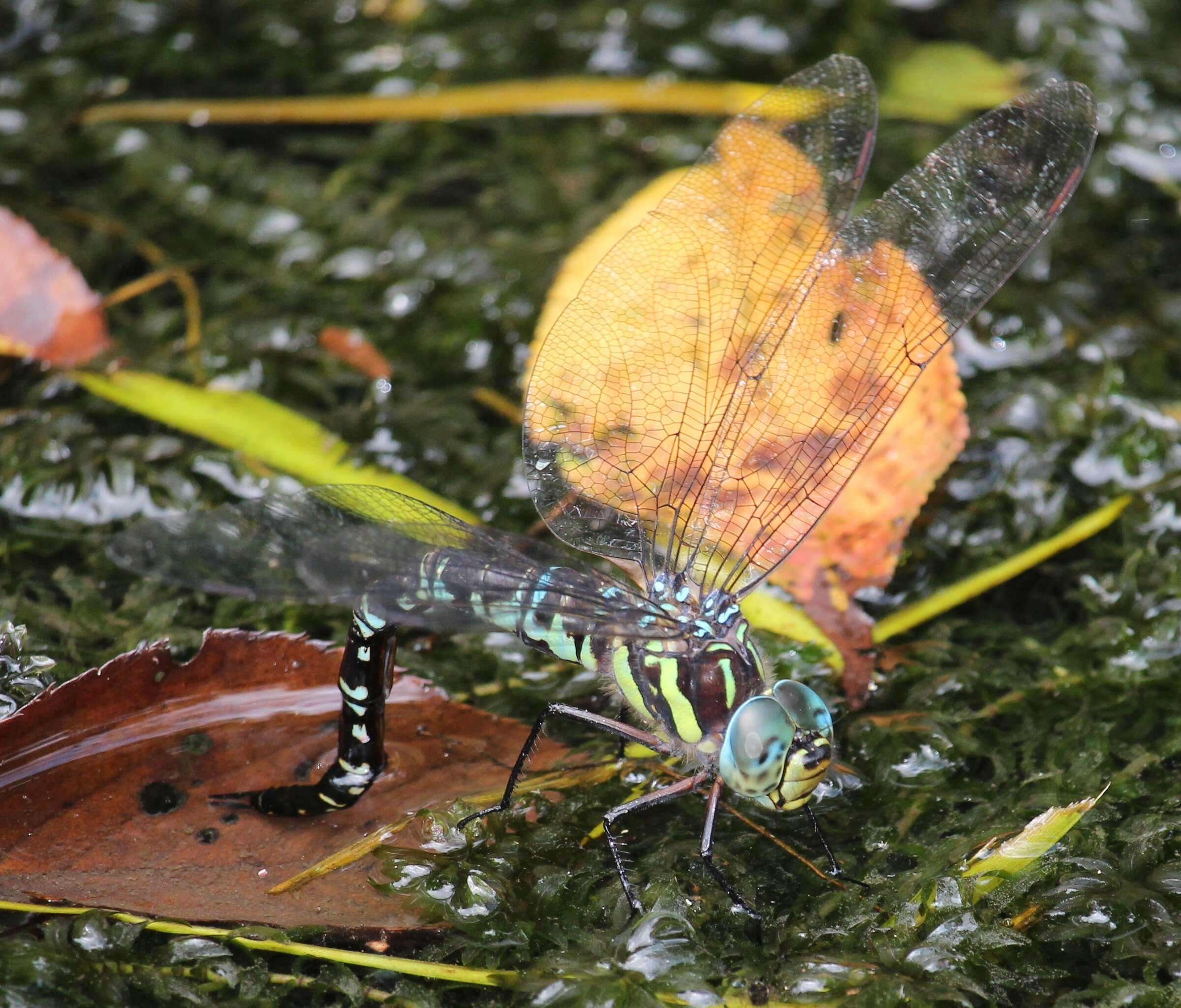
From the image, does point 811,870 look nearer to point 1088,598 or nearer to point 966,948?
point 966,948

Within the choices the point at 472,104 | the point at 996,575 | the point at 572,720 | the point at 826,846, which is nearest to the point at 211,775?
the point at 572,720

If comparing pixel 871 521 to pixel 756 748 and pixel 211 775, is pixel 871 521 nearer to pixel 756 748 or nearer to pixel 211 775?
pixel 756 748

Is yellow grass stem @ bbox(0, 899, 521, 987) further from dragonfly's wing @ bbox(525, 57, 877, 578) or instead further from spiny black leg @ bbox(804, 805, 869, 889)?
dragonfly's wing @ bbox(525, 57, 877, 578)

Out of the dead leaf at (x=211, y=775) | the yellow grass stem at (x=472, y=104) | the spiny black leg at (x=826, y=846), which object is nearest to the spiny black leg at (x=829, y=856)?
the spiny black leg at (x=826, y=846)

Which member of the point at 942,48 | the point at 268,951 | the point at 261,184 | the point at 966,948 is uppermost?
the point at 942,48

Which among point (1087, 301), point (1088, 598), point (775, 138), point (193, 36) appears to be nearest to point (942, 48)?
point (1087, 301)

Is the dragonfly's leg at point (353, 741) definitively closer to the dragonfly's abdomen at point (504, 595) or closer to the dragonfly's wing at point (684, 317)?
the dragonfly's abdomen at point (504, 595)
